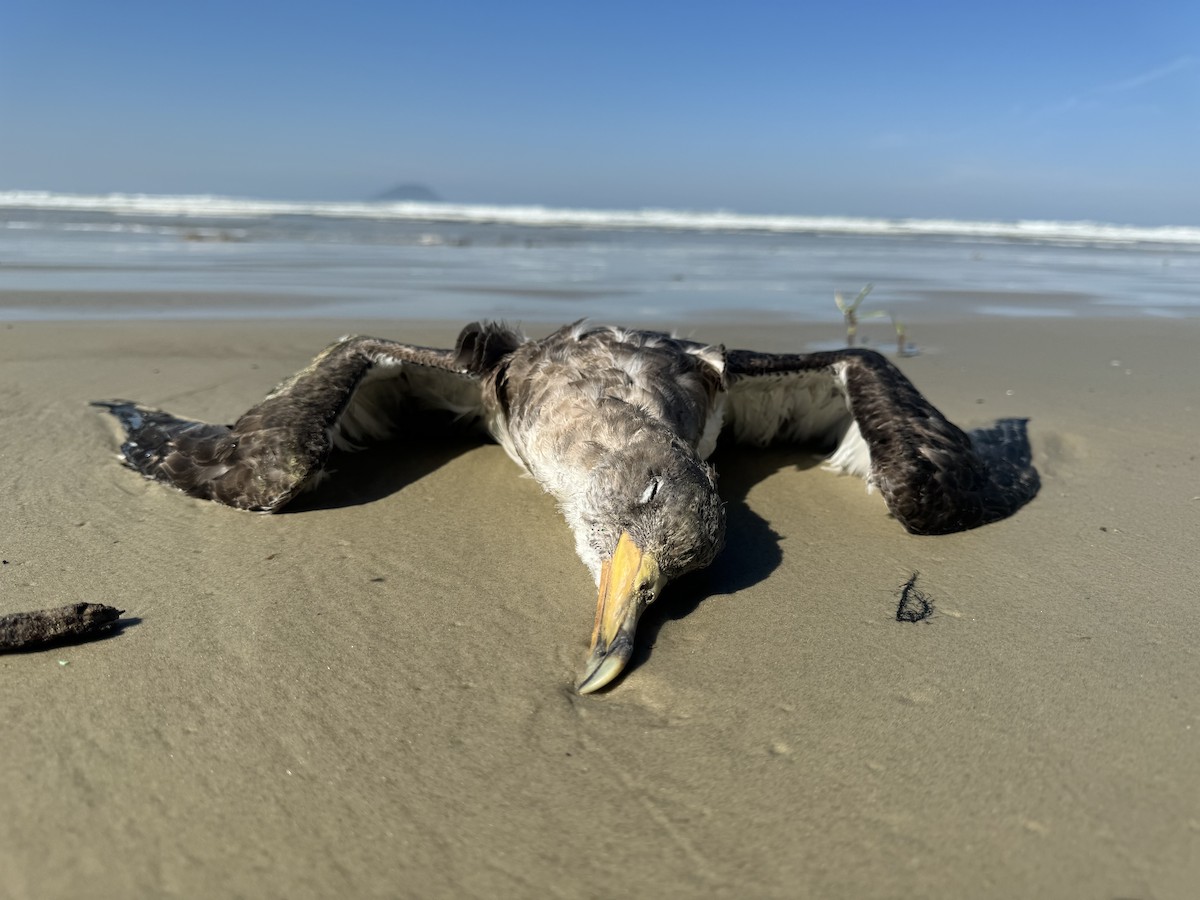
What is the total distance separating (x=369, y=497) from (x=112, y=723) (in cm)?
244

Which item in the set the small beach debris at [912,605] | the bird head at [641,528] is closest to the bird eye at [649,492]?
the bird head at [641,528]

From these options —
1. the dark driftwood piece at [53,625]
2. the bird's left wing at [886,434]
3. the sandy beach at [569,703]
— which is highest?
the bird's left wing at [886,434]

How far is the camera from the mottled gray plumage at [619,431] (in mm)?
3834

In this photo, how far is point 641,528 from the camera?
3.72m

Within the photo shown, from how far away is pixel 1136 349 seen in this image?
10438 mm

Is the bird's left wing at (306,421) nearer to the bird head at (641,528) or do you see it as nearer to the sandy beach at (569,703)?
the sandy beach at (569,703)

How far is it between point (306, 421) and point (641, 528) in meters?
2.27

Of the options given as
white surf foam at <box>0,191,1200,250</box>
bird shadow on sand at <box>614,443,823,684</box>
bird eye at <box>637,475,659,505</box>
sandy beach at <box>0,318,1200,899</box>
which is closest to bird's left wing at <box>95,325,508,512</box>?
sandy beach at <box>0,318,1200,899</box>

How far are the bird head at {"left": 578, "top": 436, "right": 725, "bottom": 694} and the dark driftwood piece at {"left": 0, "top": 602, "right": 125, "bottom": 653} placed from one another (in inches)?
73.9

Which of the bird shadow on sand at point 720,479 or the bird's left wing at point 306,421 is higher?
the bird's left wing at point 306,421

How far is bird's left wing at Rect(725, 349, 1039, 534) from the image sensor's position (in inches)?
188

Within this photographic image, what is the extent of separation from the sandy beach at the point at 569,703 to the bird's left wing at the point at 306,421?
0.69ft

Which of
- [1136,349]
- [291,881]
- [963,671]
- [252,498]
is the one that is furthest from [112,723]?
[1136,349]

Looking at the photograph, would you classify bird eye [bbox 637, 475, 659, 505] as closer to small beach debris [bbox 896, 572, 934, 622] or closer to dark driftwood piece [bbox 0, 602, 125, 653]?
small beach debris [bbox 896, 572, 934, 622]
